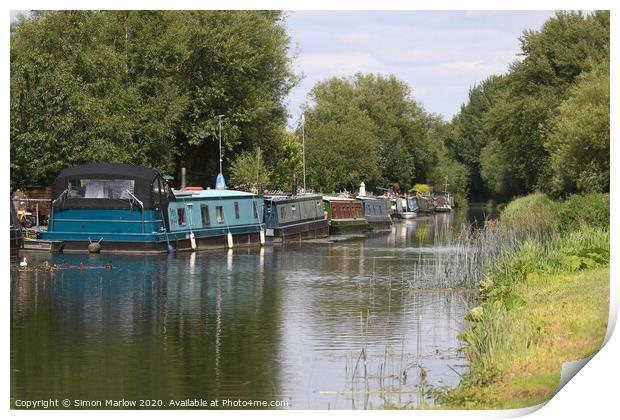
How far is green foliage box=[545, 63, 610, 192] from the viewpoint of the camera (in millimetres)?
39438

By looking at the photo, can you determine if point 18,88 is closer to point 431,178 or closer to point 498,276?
point 498,276

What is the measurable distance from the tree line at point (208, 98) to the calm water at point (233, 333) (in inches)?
352

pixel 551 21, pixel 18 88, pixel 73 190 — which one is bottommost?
pixel 73 190

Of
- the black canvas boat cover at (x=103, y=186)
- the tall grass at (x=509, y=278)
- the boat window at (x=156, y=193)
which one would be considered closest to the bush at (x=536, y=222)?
the tall grass at (x=509, y=278)

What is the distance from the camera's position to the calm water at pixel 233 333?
17.0 m

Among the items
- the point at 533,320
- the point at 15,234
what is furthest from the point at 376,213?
the point at 533,320

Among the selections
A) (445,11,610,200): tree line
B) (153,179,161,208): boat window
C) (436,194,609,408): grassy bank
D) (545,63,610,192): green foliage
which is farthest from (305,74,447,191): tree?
(436,194,609,408): grassy bank

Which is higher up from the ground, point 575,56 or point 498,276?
point 575,56

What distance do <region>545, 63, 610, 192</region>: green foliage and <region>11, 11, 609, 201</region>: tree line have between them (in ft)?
0.22

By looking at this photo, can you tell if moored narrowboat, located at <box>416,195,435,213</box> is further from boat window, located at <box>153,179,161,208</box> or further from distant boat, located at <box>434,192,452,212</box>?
boat window, located at <box>153,179,161,208</box>

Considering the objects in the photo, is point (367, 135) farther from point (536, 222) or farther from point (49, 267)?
point (49, 267)

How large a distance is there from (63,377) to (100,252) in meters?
21.9

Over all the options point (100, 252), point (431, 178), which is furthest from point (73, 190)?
point (431, 178)

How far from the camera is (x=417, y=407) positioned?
15.4m
